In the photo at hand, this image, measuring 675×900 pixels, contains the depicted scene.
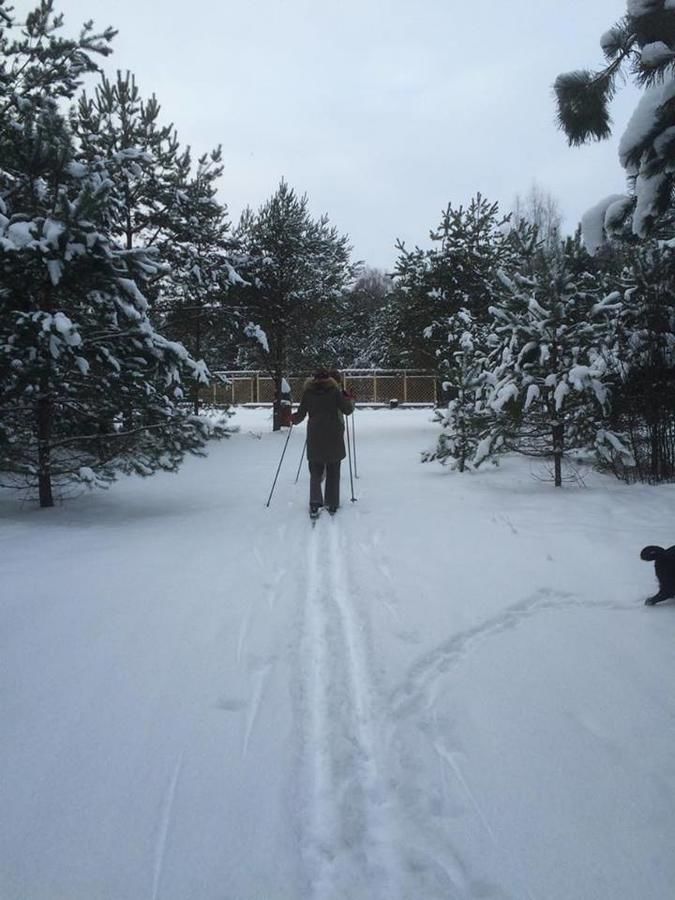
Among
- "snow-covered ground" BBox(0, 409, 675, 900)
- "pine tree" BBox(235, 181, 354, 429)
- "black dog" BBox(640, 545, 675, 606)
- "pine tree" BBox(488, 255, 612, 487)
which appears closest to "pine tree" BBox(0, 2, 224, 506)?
"snow-covered ground" BBox(0, 409, 675, 900)

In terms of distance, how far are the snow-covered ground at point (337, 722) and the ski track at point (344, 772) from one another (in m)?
0.01

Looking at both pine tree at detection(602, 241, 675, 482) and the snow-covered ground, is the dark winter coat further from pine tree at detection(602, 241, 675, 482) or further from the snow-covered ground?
pine tree at detection(602, 241, 675, 482)

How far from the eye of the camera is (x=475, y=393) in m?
10.3

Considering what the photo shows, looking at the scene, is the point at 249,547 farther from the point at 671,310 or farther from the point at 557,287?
the point at 671,310

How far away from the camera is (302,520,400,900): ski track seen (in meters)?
1.95

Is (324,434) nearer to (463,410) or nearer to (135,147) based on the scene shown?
(463,410)

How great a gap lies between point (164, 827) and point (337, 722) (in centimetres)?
94

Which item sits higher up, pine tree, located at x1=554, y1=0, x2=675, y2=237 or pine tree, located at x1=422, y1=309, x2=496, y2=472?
pine tree, located at x1=554, y1=0, x2=675, y2=237

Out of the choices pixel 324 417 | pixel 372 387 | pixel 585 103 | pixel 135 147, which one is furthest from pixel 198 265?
pixel 372 387

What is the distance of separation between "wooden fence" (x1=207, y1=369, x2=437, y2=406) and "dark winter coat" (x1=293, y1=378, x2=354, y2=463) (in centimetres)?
2498

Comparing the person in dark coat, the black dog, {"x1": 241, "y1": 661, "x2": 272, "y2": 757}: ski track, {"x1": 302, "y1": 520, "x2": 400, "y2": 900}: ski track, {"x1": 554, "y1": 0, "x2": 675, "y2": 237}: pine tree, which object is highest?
{"x1": 554, "y1": 0, "x2": 675, "y2": 237}: pine tree

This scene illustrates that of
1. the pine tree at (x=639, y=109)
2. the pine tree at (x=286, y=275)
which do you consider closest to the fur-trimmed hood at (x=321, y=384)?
the pine tree at (x=639, y=109)

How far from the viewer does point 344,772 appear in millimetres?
2447

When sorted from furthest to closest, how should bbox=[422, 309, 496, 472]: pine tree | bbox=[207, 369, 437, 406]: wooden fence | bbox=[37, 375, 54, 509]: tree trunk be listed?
bbox=[207, 369, 437, 406]: wooden fence
bbox=[422, 309, 496, 472]: pine tree
bbox=[37, 375, 54, 509]: tree trunk
